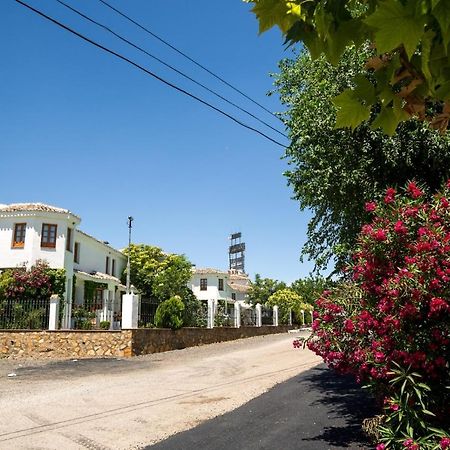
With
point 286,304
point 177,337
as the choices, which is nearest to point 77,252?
point 177,337

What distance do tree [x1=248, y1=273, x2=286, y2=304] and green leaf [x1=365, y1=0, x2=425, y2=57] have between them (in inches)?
2324

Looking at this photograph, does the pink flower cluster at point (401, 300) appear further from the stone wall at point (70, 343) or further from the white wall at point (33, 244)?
the white wall at point (33, 244)

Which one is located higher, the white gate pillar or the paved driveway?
the white gate pillar

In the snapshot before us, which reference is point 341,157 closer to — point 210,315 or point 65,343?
point 65,343

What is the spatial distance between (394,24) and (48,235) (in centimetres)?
3055

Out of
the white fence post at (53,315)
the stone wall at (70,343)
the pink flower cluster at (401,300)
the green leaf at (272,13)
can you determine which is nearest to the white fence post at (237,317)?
the stone wall at (70,343)

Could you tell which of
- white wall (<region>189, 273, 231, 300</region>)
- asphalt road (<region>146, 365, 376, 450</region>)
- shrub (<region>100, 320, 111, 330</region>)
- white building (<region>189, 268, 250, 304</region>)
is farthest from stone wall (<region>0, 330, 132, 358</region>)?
white wall (<region>189, 273, 231, 300</region>)

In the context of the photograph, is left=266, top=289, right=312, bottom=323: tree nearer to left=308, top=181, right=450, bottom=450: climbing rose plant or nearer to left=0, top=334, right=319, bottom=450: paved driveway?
left=0, top=334, right=319, bottom=450: paved driveway

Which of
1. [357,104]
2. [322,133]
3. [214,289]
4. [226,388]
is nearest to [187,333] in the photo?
[226,388]

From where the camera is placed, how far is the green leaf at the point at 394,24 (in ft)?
5.09

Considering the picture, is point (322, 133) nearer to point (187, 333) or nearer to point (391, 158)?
point (391, 158)

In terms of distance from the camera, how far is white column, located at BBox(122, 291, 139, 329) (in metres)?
20.7

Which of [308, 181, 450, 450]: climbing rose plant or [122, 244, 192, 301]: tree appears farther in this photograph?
[122, 244, 192, 301]: tree

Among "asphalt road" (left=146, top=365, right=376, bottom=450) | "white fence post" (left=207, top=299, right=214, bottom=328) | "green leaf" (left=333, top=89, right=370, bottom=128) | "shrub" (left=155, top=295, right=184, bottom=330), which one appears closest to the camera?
"green leaf" (left=333, top=89, right=370, bottom=128)
